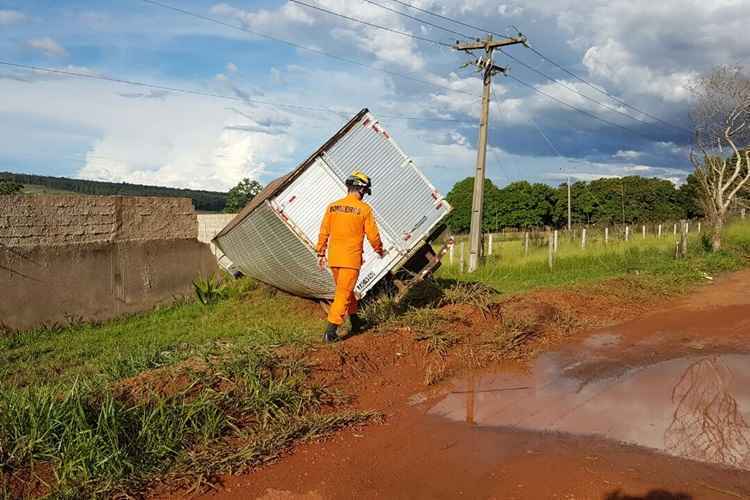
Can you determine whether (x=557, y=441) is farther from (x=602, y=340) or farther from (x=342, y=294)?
(x=602, y=340)

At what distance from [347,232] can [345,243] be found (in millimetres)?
124

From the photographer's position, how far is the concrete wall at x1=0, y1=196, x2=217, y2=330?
9.70m

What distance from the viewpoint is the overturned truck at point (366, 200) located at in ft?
29.5

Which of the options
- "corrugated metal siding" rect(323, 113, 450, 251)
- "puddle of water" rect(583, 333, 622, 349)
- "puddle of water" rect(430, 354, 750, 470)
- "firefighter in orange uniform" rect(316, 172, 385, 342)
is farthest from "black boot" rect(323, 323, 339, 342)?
"puddle of water" rect(583, 333, 622, 349)

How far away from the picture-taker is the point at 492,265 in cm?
1967

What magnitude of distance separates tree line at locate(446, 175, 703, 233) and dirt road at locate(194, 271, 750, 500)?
5194cm

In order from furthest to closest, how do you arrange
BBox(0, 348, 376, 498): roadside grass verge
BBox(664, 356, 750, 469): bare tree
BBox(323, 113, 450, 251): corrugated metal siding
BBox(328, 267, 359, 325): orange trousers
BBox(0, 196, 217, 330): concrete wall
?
BBox(0, 196, 217, 330): concrete wall → BBox(323, 113, 450, 251): corrugated metal siding → BBox(328, 267, 359, 325): orange trousers → BBox(664, 356, 750, 469): bare tree → BBox(0, 348, 376, 498): roadside grass verge

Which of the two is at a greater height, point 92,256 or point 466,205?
point 466,205

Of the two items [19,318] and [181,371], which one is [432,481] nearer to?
[181,371]

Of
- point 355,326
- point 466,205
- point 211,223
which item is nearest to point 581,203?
point 466,205

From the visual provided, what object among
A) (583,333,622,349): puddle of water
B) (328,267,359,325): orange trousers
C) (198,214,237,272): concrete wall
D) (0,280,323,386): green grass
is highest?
(198,214,237,272): concrete wall

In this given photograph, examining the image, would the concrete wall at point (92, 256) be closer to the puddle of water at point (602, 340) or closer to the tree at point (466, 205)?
the puddle of water at point (602, 340)

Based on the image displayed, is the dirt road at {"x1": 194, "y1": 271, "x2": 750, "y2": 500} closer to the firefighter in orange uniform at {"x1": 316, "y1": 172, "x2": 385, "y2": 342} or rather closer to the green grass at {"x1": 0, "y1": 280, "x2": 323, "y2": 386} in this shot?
the firefighter in orange uniform at {"x1": 316, "y1": 172, "x2": 385, "y2": 342}

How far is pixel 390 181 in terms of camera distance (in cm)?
950
